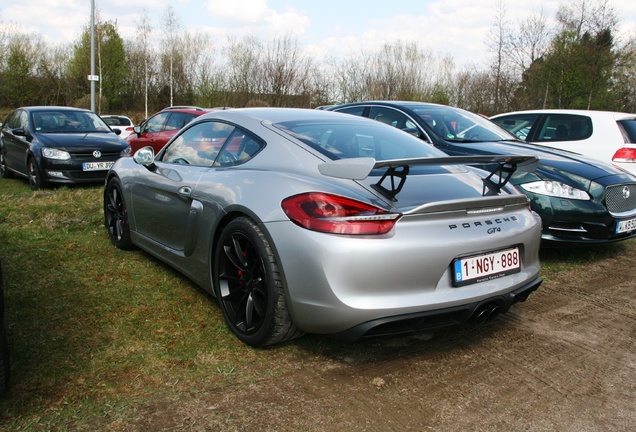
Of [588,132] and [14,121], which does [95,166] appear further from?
[588,132]

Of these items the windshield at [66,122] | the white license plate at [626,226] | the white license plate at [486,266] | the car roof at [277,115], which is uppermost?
the windshield at [66,122]

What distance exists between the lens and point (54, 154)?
8.62m

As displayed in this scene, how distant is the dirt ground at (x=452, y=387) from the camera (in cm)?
229

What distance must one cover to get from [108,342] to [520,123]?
6.29m

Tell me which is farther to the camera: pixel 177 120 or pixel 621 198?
pixel 177 120

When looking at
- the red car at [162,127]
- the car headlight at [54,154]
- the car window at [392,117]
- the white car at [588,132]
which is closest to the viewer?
the car window at [392,117]

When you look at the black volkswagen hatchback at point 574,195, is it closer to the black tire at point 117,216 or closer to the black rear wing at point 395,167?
the black rear wing at point 395,167

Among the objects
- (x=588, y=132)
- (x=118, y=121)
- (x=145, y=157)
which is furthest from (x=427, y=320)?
(x=118, y=121)

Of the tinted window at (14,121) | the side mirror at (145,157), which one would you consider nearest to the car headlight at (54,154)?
the tinted window at (14,121)

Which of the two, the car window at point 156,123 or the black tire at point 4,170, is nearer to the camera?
the black tire at point 4,170

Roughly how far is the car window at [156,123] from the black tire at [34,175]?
2.92m

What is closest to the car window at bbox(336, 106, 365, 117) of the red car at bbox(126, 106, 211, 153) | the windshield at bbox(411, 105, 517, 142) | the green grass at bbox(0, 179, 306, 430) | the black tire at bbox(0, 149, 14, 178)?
the windshield at bbox(411, 105, 517, 142)

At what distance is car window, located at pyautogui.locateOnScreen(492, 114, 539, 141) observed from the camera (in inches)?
284

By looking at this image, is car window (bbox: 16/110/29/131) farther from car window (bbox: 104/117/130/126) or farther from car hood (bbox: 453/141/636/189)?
car window (bbox: 104/117/130/126)
